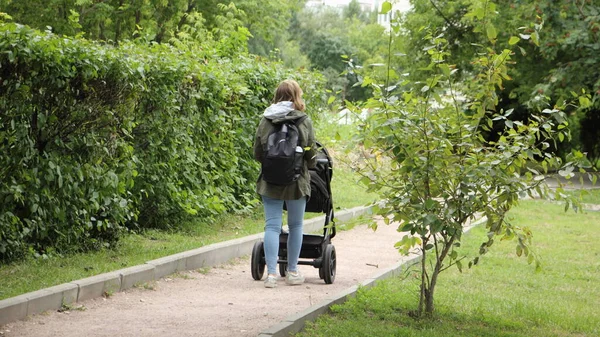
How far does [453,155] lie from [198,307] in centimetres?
253

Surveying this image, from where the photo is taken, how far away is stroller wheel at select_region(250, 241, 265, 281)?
29.4 feet

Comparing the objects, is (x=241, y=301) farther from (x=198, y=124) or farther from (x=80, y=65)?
(x=198, y=124)

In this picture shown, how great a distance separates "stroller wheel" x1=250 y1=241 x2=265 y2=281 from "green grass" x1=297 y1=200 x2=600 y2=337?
1.27 meters

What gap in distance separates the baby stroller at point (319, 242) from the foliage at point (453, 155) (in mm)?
1906

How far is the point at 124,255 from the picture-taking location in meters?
9.30

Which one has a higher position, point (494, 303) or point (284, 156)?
point (284, 156)

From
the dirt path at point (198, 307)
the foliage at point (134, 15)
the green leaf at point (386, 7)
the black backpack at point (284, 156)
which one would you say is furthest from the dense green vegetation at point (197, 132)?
the foliage at point (134, 15)

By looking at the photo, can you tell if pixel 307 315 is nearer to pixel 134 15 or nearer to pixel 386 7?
pixel 386 7

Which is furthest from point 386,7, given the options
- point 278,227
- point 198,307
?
point 198,307

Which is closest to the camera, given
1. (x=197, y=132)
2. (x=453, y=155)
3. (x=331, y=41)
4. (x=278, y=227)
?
(x=453, y=155)

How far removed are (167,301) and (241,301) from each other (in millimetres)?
646

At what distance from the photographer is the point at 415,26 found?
3322 cm

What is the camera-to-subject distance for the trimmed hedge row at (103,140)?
7.94 metres

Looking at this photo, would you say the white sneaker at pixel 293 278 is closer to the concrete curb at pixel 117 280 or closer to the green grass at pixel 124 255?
the green grass at pixel 124 255
